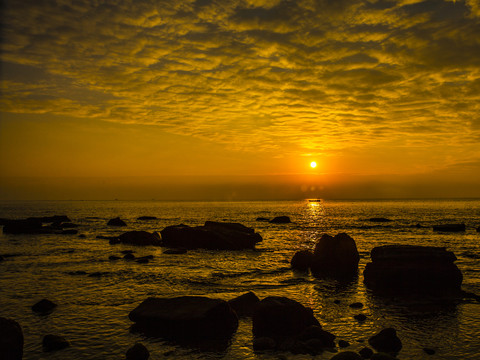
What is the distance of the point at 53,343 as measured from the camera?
1119 cm

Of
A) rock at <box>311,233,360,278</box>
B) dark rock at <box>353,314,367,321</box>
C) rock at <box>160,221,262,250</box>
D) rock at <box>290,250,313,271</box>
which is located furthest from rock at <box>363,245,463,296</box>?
rock at <box>160,221,262,250</box>

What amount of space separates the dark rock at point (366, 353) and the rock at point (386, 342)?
0.67m

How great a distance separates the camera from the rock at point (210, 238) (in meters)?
38.9

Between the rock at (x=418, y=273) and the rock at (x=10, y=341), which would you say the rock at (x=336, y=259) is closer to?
the rock at (x=418, y=273)

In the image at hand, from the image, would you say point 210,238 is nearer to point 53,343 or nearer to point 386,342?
point 53,343

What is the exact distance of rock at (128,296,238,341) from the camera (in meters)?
12.1

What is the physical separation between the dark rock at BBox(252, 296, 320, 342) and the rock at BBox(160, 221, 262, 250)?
25.9m

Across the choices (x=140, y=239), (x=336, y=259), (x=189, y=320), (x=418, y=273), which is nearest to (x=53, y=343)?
(x=189, y=320)

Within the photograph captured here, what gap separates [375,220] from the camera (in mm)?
84000

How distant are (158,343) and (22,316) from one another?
7.04 meters

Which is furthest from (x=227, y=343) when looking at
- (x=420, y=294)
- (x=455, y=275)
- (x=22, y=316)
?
(x=455, y=275)

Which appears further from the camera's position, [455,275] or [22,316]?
[455,275]

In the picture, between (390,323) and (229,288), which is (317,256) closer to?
(229,288)

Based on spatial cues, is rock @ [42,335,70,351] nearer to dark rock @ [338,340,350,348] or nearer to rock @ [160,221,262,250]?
dark rock @ [338,340,350,348]
